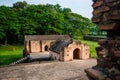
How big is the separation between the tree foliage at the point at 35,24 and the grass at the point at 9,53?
2787mm

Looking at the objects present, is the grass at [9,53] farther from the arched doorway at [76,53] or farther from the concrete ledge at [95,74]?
the concrete ledge at [95,74]

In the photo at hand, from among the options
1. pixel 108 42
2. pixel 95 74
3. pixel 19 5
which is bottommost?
pixel 95 74

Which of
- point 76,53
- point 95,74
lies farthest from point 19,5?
point 95,74

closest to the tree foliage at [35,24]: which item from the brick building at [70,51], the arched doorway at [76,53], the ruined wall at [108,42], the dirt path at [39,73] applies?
the arched doorway at [76,53]

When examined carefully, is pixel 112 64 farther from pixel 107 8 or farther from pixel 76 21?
pixel 76 21

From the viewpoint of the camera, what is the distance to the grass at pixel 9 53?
34188 mm

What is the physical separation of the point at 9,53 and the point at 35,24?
12.0 meters

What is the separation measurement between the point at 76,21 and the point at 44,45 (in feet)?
49.5

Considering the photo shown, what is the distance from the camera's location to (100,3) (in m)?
3.31

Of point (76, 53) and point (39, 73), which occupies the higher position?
point (76, 53)

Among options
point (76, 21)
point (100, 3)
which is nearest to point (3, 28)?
point (76, 21)

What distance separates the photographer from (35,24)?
47719 millimetres

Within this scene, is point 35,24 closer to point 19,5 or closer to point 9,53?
point 9,53

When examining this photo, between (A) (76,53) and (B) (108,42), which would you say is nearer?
(B) (108,42)
